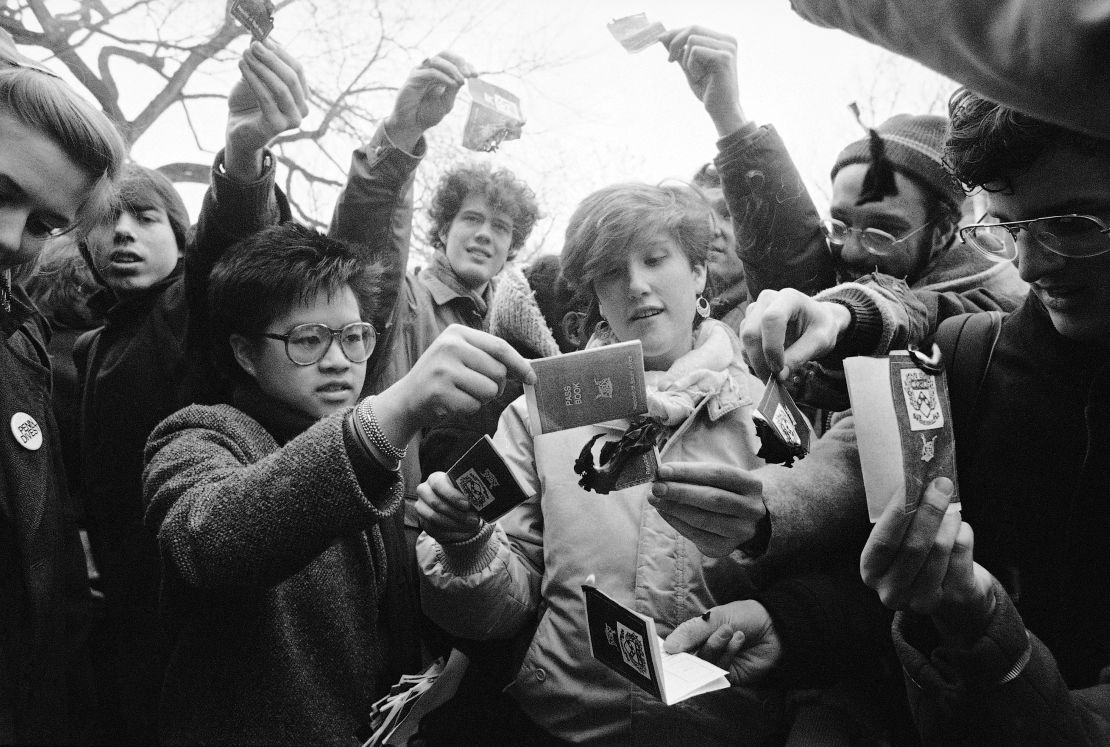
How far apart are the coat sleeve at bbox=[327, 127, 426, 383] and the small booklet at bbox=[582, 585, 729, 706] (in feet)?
3.81

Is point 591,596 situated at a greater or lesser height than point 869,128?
lesser

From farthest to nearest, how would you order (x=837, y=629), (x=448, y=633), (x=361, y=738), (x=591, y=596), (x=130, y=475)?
(x=130, y=475) < (x=448, y=633) < (x=361, y=738) < (x=837, y=629) < (x=591, y=596)

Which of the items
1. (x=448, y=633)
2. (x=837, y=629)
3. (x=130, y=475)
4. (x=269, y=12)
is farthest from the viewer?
(x=130, y=475)

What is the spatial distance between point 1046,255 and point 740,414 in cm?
71

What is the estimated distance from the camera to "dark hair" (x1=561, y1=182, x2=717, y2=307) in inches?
77.0

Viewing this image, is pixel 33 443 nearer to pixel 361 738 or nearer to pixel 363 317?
pixel 363 317

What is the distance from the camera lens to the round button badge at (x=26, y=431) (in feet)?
5.41

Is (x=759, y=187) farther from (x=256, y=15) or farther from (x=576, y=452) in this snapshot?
(x=256, y=15)

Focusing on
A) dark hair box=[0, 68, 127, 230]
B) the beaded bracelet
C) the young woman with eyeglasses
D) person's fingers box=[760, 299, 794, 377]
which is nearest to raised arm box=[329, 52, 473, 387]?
the young woman with eyeglasses

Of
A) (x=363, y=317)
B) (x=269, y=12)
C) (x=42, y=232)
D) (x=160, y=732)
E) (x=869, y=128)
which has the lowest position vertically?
(x=160, y=732)

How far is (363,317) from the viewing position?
6.45 ft

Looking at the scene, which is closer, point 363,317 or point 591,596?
point 591,596

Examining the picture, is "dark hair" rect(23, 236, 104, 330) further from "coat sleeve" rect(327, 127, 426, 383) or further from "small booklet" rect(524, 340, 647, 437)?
"small booklet" rect(524, 340, 647, 437)

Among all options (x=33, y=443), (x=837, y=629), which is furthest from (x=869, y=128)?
(x=33, y=443)
